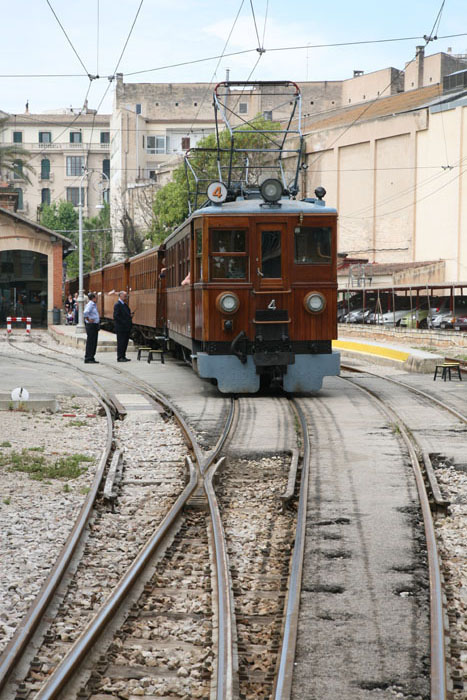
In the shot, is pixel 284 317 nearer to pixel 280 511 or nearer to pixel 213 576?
pixel 280 511

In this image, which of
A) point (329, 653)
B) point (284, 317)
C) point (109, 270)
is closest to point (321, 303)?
point (284, 317)

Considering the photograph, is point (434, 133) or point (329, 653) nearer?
point (329, 653)

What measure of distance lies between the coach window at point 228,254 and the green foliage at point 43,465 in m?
5.54

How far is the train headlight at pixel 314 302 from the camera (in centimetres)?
1549

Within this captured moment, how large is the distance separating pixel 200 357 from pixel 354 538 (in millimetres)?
8729

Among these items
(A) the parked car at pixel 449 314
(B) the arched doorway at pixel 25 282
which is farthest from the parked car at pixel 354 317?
(B) the arched doorway at pixel 25 282

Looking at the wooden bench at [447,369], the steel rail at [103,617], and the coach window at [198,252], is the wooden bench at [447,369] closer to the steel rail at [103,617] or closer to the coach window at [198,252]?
the coach window at [198,252]

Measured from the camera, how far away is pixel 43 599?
5.53 m

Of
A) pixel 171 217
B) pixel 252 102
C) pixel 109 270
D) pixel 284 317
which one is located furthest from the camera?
pixel 252 102

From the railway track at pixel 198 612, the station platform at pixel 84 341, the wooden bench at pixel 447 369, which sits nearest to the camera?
the railway track at pixel 198 612

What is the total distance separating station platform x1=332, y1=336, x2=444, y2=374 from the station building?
21.7 metres

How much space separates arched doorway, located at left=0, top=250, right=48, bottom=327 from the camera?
6000 centimetres

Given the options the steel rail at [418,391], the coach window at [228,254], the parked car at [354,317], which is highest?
the coach window at [228,254]

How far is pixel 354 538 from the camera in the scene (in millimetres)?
7051
